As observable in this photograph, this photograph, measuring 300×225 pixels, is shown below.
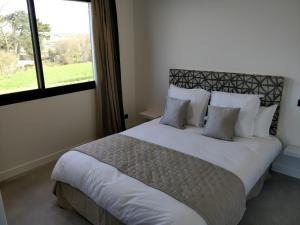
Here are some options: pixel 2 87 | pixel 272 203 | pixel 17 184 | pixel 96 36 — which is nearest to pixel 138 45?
pixel 96 36

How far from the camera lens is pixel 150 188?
5.77ft

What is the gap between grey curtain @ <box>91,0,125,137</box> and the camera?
10.8ft

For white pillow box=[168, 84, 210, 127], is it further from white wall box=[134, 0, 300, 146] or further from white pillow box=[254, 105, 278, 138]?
white pillow box=[254, 105, 278, 138]

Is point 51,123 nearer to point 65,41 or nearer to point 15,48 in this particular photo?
point 15,48

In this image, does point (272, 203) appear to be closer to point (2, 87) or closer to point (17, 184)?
point (17, 184)

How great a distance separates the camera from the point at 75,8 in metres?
3.18

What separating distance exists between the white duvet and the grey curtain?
86 cm

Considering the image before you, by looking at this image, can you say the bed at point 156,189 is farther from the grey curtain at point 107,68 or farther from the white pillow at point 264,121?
the grey curtain at point 107,68

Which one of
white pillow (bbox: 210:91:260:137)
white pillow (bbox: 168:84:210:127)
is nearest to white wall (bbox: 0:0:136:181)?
white pillow (bbox: 168:84:210:127)

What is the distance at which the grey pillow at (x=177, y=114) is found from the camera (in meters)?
2.93

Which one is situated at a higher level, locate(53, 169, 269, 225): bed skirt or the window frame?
the window frame

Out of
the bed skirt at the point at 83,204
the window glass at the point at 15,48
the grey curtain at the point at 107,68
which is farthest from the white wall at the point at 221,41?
the window glass at the point at 15,48

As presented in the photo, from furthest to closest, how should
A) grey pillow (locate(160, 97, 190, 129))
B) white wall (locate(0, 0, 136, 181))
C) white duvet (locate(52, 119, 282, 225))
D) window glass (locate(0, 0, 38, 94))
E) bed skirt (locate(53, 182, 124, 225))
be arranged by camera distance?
grey pillow (locate(160, 97, 190, 129)), white wall (locate(0, 0, 136, 181)), window glass (locate(0, 0, 38, 94)), bed skirt (locate(53, 182, 124, 225)), white duvet (locate(52, 119, 282, 225))

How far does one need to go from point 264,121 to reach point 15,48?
290 cm
